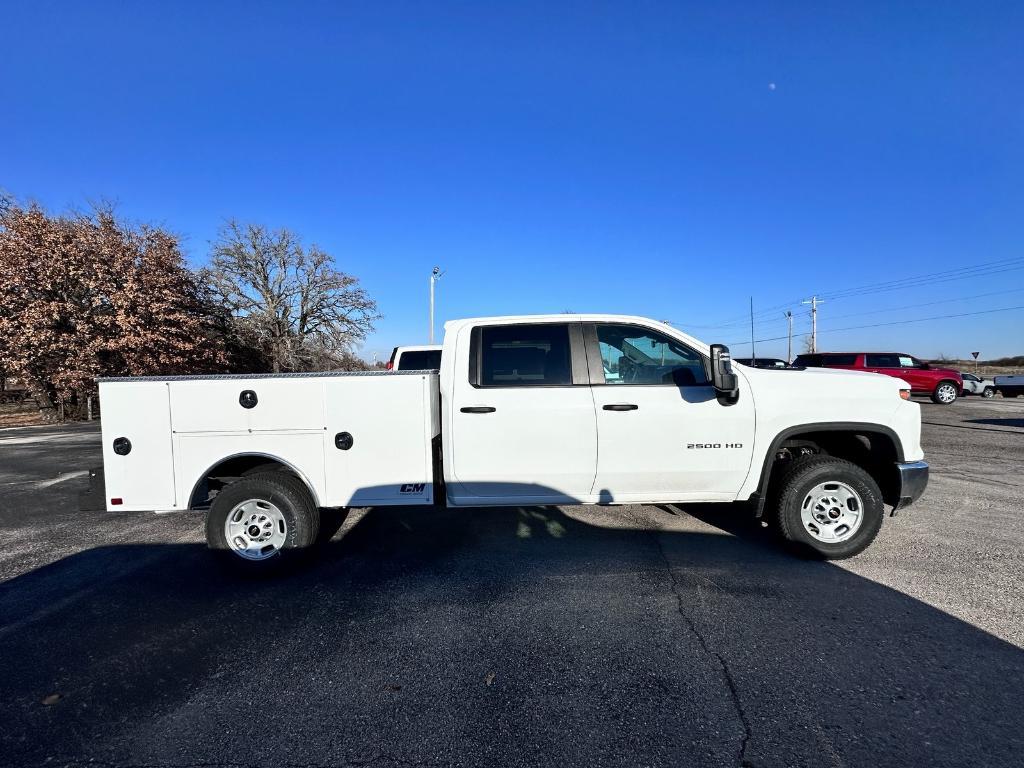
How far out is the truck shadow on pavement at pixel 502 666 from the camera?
2150 mm

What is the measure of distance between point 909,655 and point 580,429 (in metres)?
2.32

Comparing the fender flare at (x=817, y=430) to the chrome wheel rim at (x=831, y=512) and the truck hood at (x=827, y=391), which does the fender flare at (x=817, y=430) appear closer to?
the truck hood at (x=827, y=391)

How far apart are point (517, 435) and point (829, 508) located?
263cm

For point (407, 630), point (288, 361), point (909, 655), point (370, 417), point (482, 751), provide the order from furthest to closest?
point (288, 361), point (370, 417), point (407, 630), point (909, 655), point (482, 751)

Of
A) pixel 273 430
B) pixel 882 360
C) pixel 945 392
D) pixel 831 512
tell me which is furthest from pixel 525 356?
pixel 945 392

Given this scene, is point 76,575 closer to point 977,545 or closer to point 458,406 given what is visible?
point 458,406

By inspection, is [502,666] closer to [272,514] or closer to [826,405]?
[272,514]

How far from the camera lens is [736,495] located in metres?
3.95

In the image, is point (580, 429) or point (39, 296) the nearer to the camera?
point (580, 429)

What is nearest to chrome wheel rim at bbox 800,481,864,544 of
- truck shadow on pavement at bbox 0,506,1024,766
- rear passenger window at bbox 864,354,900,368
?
truck shadow on pavement at bbox 0,506,1024,766

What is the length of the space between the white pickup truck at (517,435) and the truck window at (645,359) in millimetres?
12

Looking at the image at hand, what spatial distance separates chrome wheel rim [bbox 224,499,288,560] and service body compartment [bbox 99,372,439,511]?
388mm

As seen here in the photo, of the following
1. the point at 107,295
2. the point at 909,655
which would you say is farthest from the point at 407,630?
the point at 107,295

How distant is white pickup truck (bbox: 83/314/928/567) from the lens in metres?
3.71
